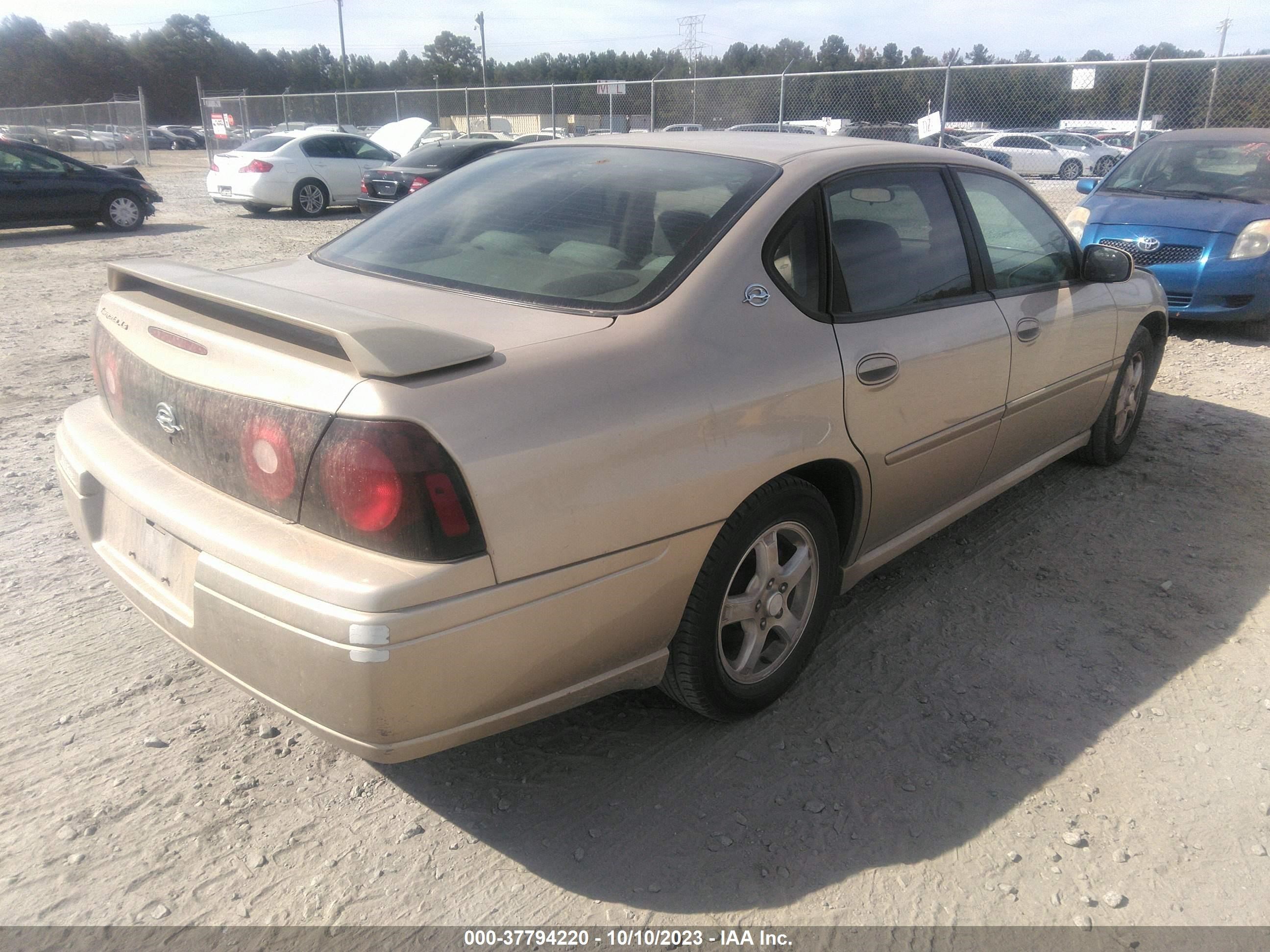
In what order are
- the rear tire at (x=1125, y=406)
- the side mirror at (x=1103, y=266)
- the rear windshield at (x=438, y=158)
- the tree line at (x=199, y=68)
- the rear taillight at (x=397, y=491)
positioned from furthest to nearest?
the tree line at (x=199, y=68) < the rear windshield at (x=438, y=158) < the rear tire at (x=1125, y=406) < the side mirror at (x=1103, y=266) < the rear taillight at (x=397, y=491)

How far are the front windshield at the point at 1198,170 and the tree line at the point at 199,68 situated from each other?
47.6m

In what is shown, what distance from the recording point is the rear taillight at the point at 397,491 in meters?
1.86

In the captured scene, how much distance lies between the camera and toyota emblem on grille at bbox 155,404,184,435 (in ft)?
7.57

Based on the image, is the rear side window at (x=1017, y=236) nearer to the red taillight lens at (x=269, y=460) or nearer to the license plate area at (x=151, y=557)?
the red taillight lens at (x=269, y=460)

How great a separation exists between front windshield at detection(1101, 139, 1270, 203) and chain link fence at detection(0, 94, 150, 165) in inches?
1141

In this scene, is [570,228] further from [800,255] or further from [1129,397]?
[1129,397]

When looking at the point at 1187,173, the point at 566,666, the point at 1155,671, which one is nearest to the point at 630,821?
the point at 566,666

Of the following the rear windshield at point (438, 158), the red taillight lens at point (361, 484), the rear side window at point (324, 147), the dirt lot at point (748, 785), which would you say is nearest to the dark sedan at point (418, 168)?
the rear windshield at point (438, 158)

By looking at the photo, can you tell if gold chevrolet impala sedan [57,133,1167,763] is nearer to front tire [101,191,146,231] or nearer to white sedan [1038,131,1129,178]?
front tire [101,191,146,231]

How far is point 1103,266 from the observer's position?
4.00 m

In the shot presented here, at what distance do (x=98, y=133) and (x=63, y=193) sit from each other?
2217cm

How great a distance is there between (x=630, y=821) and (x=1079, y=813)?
117 cm

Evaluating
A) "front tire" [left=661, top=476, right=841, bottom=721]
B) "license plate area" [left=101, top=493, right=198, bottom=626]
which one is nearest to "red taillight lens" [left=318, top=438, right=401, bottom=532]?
"license plate area" [left=101, top=493, right=198, bottom=626]

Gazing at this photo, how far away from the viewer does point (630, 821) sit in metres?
2.41
